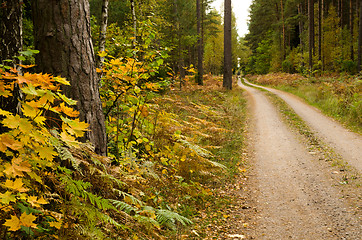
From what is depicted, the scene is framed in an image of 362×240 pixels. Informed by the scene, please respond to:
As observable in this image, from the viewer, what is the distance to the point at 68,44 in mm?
2961

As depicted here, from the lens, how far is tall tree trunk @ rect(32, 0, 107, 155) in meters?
2.91

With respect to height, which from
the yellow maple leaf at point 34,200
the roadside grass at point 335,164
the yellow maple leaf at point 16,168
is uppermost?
the yellow maple leaf at point 16,168

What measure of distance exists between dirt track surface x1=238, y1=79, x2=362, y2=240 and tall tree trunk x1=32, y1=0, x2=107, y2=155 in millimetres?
3263

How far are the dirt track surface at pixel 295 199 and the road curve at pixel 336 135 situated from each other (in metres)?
0.87

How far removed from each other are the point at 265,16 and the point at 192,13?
25.8 metres

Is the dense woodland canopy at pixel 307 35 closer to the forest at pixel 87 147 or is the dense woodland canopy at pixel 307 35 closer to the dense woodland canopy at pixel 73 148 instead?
the forest at pixel 87 147

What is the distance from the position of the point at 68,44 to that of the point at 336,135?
377 inches

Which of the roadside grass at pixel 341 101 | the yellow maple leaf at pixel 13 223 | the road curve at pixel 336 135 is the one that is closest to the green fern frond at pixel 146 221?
the yellow maple leaf at pixel 13 223

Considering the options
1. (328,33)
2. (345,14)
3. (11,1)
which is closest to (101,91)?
(11,1)

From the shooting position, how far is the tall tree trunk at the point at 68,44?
2.91m

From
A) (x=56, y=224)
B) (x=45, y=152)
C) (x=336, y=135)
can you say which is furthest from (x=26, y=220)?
(x=336, y=135)

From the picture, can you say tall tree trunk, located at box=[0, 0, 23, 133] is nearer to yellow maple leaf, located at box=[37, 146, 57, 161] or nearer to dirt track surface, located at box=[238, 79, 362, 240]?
yellow maple leaf, located at box=[37, 146, 57, 161]

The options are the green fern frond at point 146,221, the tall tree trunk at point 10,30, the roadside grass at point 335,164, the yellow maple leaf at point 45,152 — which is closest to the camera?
the yellow maple leaf at point 45,152

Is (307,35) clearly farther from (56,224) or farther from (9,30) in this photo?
(56,224)
